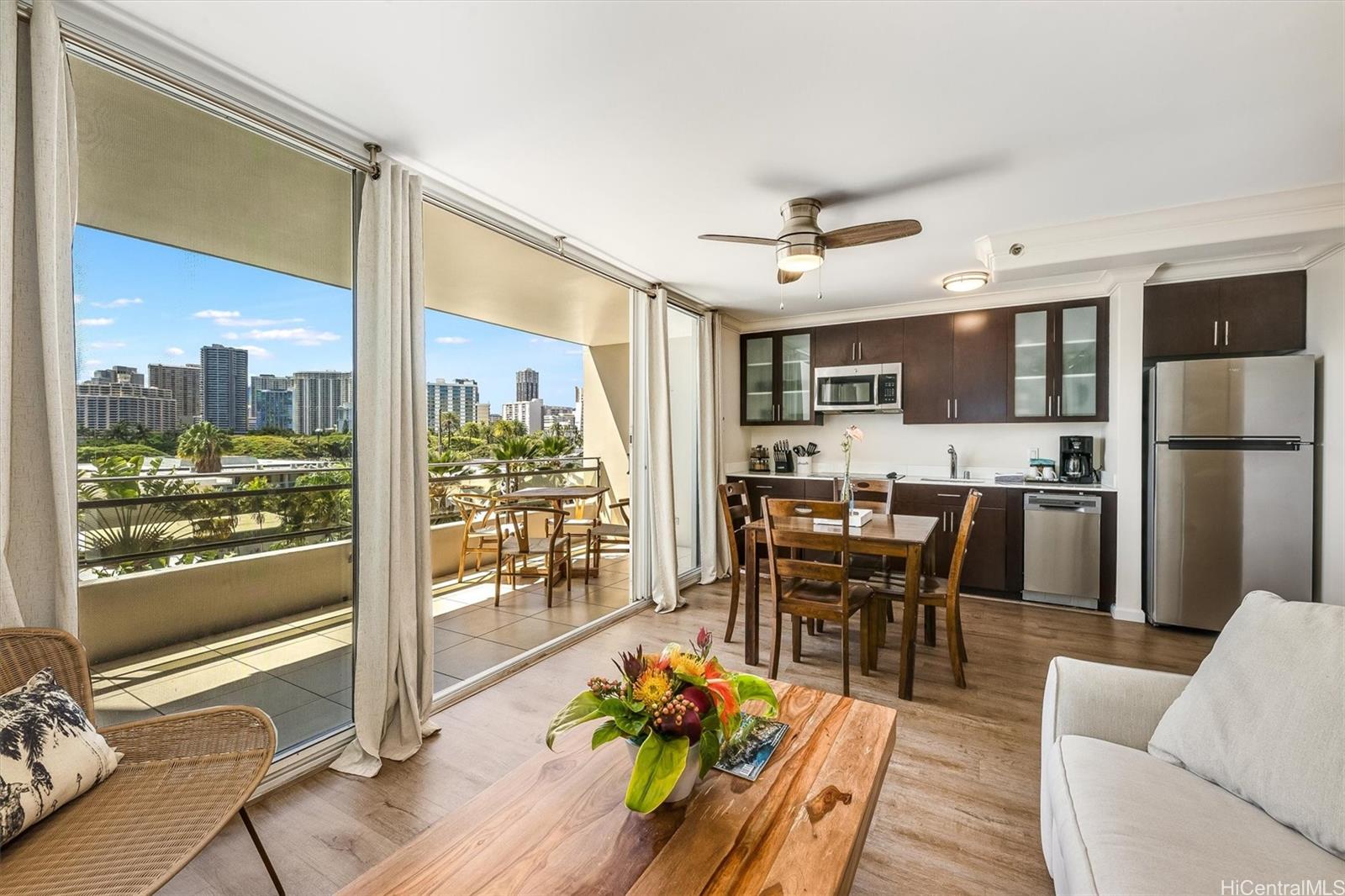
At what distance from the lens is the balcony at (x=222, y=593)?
1.80 metres

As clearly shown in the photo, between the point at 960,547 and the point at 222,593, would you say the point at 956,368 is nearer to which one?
the point at 960,547

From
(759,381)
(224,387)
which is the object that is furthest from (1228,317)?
(224,387)

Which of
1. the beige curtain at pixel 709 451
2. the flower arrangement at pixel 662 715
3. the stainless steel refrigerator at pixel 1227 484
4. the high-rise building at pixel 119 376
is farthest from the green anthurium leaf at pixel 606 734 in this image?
the stainless steel refrigerator at pixel 1227 484

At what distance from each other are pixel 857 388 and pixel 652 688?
4.56 m

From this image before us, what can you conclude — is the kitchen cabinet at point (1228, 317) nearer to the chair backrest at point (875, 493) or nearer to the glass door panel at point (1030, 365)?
the glass door panel at point (1030, 365)

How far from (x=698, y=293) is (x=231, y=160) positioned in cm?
331

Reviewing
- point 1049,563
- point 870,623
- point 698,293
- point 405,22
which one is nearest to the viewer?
point 405,22

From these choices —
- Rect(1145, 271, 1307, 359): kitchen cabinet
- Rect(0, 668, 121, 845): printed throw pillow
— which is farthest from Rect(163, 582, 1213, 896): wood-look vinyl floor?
Rect(1145, 271, 1307, 359): kitchen cabinet

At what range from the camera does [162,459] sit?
1.91m

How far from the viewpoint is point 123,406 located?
71.3 inches

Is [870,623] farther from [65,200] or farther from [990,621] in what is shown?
[65,200]

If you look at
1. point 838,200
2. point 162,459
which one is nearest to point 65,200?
point 162,459

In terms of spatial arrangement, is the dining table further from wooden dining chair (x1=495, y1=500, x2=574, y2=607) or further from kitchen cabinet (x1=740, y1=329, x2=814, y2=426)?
kitchen cabinet (x1=740, y1=329, x2=814, y2=426)

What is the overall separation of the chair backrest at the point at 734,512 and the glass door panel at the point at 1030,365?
2.45 metres
